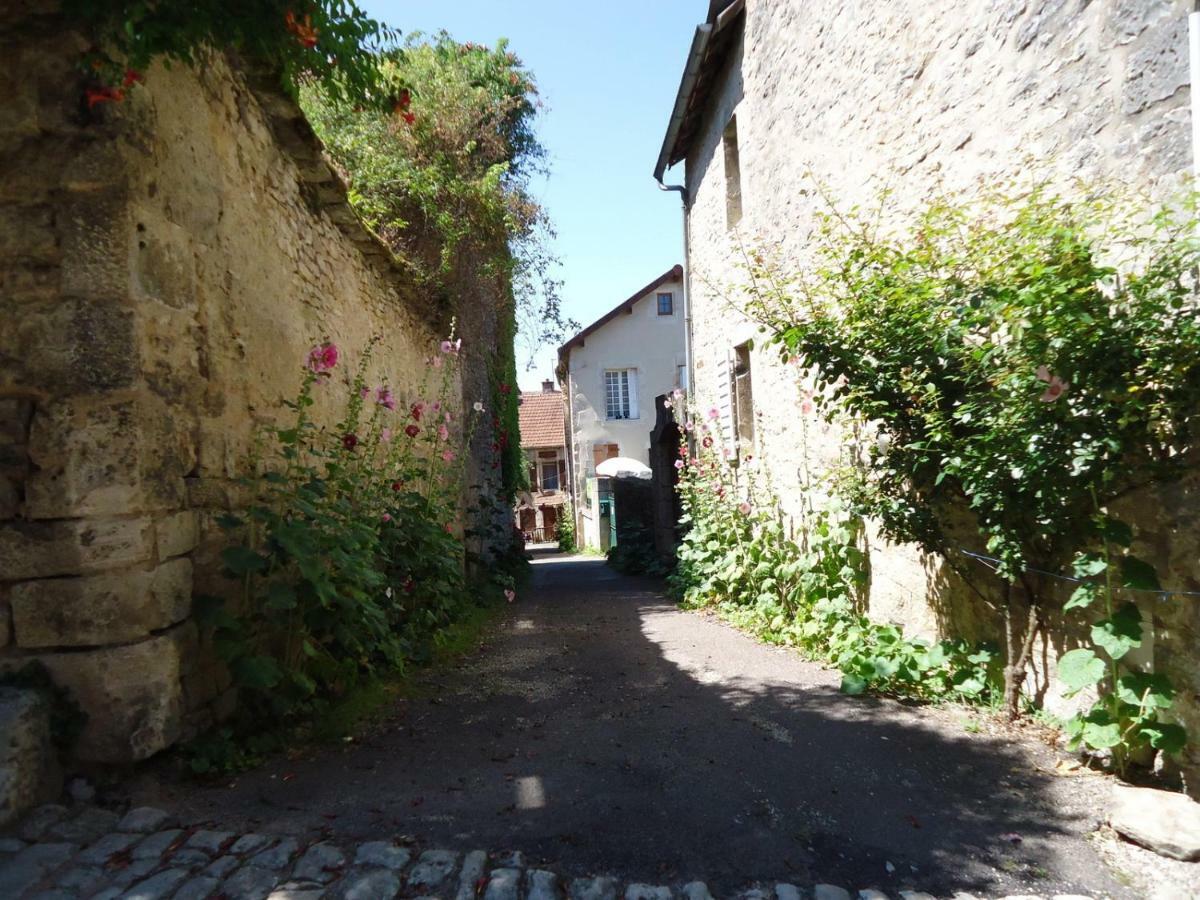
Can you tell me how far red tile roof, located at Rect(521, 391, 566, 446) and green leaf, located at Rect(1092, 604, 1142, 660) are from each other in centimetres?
2603

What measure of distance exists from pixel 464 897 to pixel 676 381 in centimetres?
1994

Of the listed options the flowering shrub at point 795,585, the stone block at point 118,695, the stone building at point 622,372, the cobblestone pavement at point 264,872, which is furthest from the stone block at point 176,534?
the stone building at point 622,372

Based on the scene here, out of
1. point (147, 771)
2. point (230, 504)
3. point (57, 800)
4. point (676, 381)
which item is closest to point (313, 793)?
point (147, 771)

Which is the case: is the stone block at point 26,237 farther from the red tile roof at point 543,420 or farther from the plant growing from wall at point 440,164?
the red tile roof at point 543,420

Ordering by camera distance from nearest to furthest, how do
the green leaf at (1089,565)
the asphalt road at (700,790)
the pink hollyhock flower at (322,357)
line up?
the asphalt road at (700,790), the green leaf at (1089,565), the pink hollyhock flower at (322,357)

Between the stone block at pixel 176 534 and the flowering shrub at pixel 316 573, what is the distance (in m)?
0.15

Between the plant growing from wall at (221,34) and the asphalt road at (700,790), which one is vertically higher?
the plant growing from wall at (221,34)

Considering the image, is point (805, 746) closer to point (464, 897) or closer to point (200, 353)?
point (464, 897)

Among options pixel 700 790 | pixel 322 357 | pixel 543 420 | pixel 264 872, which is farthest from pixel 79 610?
pixel 543 420

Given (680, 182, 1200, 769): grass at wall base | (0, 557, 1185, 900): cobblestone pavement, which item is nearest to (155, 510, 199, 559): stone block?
(0, 557, 1185, 900): cobblestone pavement

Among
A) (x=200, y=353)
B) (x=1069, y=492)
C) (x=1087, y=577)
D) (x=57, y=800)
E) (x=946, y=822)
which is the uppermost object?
(x=200, y=353)

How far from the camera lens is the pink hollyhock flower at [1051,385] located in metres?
2.89

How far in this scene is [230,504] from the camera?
331 cm

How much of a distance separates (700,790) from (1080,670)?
1589 millimetres
